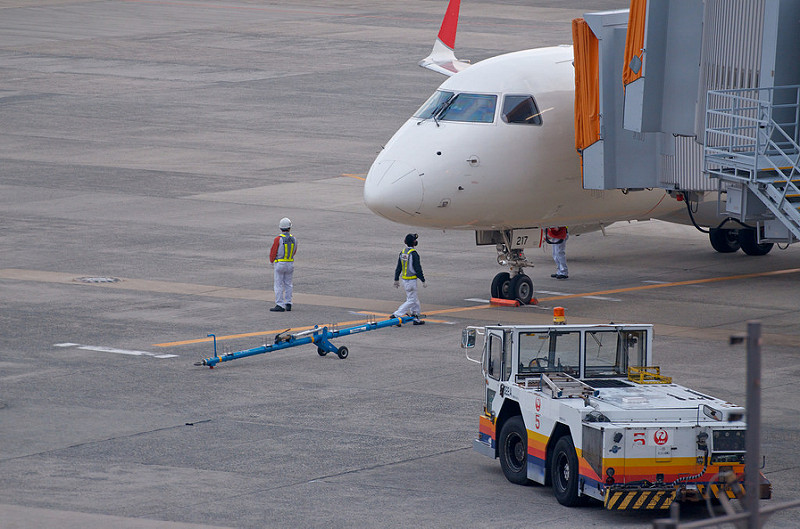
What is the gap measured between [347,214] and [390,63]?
30.7 m

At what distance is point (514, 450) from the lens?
19.5 m

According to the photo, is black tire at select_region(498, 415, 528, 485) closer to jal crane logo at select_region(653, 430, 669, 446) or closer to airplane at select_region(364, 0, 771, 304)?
jal crane logo at select_region(653, 430, 669, 446)

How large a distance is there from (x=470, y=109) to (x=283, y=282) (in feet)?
17.8

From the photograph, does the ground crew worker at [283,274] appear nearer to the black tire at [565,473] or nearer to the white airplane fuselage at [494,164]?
the white airplane fuselage at [494,164]

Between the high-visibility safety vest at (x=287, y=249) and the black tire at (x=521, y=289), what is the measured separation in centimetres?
488

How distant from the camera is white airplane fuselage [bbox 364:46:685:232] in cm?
2942

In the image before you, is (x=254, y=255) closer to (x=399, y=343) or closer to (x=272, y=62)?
(x=399, y=343)

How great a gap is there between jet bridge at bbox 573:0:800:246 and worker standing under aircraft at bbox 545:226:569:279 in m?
4.85

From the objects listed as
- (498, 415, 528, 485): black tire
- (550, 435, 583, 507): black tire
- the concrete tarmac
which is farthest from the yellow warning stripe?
(498, 415, 528, 485): black tire

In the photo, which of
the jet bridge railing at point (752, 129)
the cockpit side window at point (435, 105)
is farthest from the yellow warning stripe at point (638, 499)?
the cockpit side window at point (435, 105)

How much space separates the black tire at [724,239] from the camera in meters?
38.1

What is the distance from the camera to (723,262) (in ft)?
122

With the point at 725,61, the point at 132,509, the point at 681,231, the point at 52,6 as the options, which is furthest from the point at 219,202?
the point at 52,6

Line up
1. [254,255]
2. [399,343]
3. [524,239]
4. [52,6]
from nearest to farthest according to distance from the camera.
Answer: [399,343], [524,239], [254,255], [52,6]
